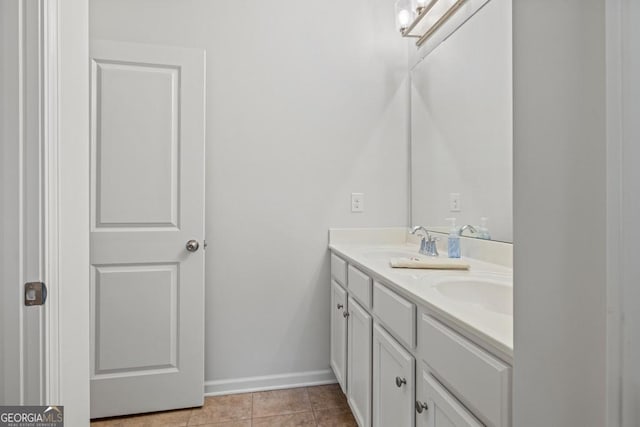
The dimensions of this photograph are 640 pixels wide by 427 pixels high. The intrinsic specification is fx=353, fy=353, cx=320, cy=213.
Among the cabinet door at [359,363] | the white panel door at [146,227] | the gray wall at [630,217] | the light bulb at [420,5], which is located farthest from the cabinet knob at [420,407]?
the light bulb at [420,5]

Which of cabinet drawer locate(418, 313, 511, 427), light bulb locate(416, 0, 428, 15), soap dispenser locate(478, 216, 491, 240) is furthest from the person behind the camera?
light bulb locate(416, 0, 428, 15)

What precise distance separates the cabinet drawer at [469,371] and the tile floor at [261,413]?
1097mm

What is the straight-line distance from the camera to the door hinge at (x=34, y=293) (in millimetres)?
798

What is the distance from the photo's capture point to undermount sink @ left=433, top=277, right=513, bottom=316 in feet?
3.80

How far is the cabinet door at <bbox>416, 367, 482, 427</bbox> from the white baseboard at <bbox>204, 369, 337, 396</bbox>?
1.24m

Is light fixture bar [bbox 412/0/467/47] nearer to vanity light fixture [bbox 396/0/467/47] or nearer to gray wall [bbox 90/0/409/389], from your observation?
vanity light fixture [bbox 396/0/467/47]

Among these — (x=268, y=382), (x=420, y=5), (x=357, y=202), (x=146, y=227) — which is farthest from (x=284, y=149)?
(x=268, y=382)

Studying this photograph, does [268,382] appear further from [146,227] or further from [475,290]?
[475,290]

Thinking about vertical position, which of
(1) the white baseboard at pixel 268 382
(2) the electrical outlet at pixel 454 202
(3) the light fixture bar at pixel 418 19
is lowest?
(1) the white baseboard at pixel 268 382

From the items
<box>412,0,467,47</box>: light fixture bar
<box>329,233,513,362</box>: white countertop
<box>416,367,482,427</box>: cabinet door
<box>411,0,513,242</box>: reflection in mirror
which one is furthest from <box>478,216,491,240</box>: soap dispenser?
<box>412,0,467,47</box>: light fixture bar

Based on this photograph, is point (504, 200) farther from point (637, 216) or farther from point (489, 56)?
point (637, 216)

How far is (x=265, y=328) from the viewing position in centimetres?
212

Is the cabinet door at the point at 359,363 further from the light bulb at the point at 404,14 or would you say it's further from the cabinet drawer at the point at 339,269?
the light bulb at the point at 404,14

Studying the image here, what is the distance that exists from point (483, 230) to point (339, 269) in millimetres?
753
